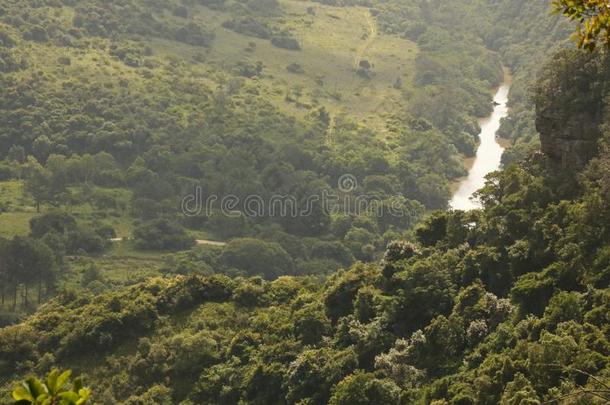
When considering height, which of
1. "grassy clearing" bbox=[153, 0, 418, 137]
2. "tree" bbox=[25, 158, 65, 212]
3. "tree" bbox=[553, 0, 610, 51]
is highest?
"grassy clearing" bbox=[153, 0, 418, 137]

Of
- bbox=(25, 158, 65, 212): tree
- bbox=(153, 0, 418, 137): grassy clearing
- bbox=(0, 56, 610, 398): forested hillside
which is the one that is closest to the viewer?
bbox=(0, 56, 610, 398): forested hillside

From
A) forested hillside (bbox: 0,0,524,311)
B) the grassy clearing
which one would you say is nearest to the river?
forested hillside (bbox: 0,0,524,311)

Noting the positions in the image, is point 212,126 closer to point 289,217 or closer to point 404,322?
point 289,217

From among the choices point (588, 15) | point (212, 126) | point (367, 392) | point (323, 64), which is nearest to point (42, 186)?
point (212, 126)

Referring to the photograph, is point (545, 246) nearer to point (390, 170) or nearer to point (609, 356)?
point (609, 356)

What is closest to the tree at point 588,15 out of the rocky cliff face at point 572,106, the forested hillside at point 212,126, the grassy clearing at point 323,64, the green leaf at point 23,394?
the green leaf at point 23,394

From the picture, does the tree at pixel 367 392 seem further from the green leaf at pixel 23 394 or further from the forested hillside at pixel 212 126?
the forested hillside at pixel 212 126

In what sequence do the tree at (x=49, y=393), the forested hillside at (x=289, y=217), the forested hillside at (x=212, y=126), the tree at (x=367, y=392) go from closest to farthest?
1. the tree at (x=49, y=393)
2. the tree at (x=367, y=392)
3. the forested hillside at (x=289, y=217)
4. the forested hillside at (x=212, y=126)

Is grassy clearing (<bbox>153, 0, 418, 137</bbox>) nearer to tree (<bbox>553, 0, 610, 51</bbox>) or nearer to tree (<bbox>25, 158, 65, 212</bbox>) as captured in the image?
tree (<bbox>25, 158, 65, 212</bbox>)

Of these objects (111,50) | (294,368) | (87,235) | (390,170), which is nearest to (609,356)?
(294,368)
